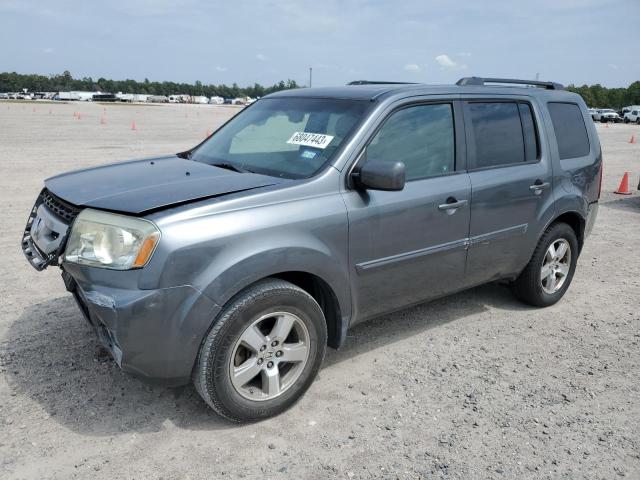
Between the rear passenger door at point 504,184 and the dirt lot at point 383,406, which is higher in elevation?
the rear passenger door at point 504,184

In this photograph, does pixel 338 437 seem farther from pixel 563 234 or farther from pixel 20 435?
pixel 563 234

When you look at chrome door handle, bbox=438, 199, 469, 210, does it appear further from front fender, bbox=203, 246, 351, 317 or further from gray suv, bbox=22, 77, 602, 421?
front fender, bbox=203, 246, 351, 317

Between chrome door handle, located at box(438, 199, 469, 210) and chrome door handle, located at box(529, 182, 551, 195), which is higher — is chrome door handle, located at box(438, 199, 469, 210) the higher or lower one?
the lower one

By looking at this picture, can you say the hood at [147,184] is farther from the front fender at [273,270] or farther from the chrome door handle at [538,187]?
the chrome door handle at [538,187]

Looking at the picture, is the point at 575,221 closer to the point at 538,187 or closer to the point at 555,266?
the point at 555,266

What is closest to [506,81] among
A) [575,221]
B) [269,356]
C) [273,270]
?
[575,221]

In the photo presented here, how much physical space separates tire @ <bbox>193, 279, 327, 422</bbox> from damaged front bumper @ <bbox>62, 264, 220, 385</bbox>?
0.33ft

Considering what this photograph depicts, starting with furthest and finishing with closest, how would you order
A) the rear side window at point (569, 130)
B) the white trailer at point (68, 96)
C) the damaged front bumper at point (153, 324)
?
the white trailer at point (68, 96)
the rear side window at point (569, 130)
the damaged front bumper at point (153, 324)

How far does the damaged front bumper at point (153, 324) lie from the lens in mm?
2645

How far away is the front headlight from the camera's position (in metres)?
2.67

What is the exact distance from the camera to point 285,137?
3801mm

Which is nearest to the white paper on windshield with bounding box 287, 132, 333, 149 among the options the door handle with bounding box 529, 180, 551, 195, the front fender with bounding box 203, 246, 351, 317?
the front fender with bounding box 203, 246, 351, 317

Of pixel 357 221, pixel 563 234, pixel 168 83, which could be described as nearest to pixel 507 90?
pixel 563 234

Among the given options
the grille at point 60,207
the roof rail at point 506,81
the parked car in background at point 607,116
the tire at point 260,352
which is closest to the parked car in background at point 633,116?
the parked car in background at point 607,116
